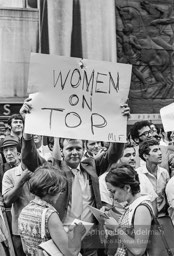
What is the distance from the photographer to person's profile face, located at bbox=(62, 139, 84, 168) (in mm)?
3740

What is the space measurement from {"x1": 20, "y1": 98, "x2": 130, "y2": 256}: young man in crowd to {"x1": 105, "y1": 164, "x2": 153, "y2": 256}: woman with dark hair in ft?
1.47

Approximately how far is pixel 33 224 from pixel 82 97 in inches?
48.8

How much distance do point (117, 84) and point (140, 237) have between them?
1329 millimetres

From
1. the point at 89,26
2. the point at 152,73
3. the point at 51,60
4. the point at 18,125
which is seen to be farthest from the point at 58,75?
the point at 152,73

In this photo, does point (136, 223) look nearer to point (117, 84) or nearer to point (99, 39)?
point (117, 84)

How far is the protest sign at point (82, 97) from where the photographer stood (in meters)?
3.70

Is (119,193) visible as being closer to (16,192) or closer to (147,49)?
(16,192)

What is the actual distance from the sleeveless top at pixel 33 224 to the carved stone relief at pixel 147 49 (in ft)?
30.6

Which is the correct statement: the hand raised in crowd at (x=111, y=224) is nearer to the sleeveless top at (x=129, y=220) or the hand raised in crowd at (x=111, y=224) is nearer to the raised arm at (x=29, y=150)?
the sleeveless top at (x=129, y=220)

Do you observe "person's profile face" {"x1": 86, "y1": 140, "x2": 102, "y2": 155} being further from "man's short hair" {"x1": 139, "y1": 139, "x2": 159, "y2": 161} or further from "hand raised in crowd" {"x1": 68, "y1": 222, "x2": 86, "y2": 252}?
"hand raised in crowd" {"x1": 68, "y1": 222, "x2": 86, "y2": 252}

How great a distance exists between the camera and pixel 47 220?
282 cm

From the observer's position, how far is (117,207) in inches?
159

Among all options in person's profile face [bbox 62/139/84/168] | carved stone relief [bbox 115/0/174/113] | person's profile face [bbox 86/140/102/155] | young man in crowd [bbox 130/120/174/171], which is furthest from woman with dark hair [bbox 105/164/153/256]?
carved stone relief [bbox 115/0/174/113]

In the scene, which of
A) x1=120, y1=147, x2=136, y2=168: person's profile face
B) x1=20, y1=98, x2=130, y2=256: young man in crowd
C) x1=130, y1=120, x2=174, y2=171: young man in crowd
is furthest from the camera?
x1=130, y1=120, x2=174, y2=171: young man in crowd
